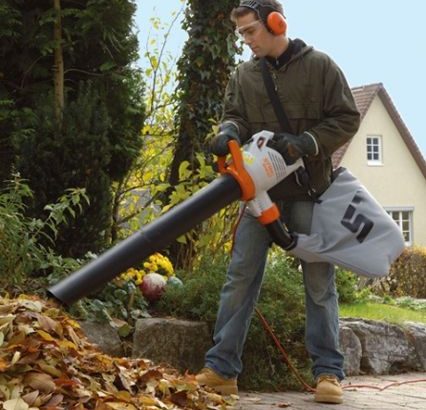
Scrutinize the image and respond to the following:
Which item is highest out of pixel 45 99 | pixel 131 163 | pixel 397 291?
pixel 45 99

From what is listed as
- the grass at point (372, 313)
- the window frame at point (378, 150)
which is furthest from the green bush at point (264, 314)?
the window frame at point (378, 150)

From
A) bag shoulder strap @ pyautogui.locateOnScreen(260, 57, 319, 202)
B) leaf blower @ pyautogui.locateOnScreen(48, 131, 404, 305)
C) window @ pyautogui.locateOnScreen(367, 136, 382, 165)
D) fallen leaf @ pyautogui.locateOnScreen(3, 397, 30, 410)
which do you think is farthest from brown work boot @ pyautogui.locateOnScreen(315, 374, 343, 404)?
window @ pyautogui.locateOnScreen(367, 136, 382, 165)

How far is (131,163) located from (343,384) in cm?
268

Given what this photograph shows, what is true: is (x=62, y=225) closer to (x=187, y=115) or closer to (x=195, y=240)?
(x=195, y=240)

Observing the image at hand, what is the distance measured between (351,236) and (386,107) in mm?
25520

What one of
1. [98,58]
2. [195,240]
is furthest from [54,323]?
[98,58]

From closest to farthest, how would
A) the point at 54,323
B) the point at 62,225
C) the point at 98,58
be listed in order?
the point at 54,323, the point at 62,225, the point at 98,58

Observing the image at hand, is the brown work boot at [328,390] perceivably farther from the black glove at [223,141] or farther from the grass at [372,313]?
the grass at [372,313]

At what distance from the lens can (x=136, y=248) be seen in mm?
4016

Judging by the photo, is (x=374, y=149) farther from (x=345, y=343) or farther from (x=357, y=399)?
(x=357, y=399)

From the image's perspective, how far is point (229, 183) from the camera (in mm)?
4410

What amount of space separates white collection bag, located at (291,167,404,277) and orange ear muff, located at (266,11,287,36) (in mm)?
835

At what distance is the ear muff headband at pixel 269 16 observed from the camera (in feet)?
15.1

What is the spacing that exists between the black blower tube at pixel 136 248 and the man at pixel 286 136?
0.47 meters
